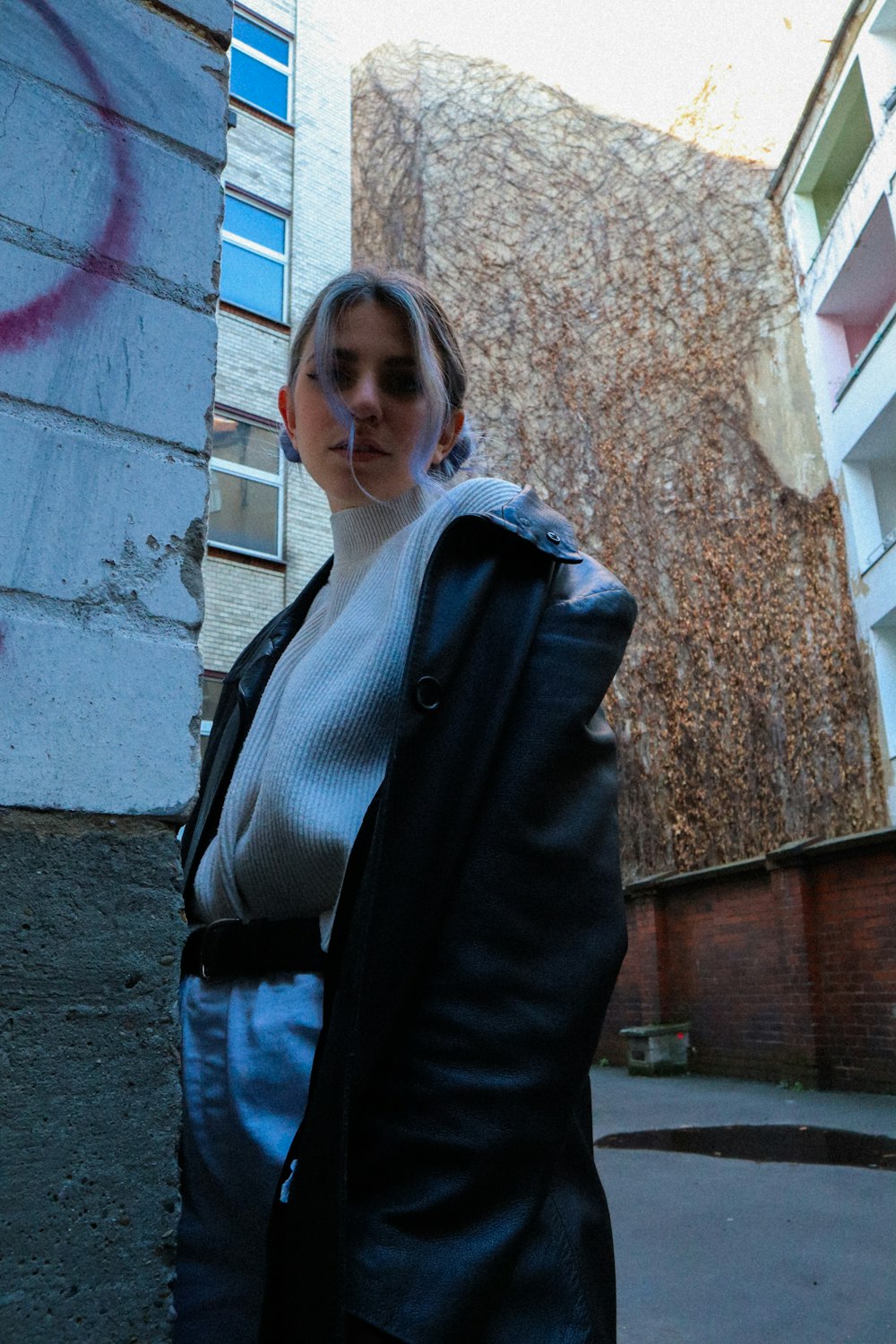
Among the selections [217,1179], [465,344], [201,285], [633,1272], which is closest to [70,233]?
[201,285]

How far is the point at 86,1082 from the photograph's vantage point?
1.09 metres

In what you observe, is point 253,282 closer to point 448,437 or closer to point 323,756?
point 448,437

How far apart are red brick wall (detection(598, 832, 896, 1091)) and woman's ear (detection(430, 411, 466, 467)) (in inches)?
347

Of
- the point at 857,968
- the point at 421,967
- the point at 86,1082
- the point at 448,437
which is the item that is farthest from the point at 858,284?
the point at 86,1082

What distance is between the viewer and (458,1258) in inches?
43.8

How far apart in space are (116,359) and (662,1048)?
12.6 m

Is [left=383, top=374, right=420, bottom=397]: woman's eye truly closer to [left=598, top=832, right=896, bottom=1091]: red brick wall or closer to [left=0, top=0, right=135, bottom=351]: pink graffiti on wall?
[left=0, top=0, right=135, bottom=351]: pink graffiti on wall

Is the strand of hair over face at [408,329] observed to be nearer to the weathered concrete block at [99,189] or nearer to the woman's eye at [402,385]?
the woman's eye at [402,385]

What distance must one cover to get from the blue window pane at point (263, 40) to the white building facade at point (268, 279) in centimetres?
2

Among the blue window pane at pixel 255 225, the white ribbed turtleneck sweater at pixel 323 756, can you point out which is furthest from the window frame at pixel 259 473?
the white ribbed turtleneck sweater at pixel 323 756

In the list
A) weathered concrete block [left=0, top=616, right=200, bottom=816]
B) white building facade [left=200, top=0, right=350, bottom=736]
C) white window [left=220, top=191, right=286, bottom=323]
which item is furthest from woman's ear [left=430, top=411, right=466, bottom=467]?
white window [left=220, top=191, right=286, bottom=323]

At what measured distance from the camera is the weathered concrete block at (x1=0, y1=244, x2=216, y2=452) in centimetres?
125

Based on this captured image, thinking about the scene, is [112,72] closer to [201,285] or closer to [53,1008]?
[201,285]

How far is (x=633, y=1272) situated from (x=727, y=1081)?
741 cm
